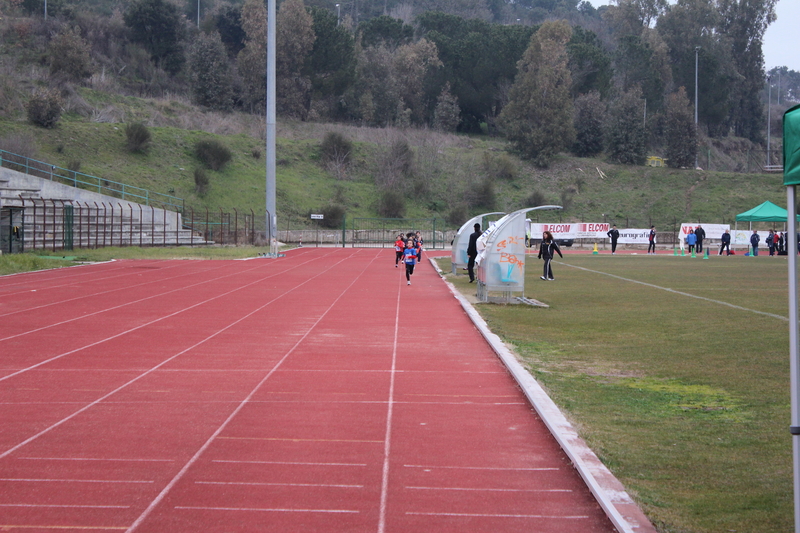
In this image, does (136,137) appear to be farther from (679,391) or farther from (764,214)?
(679,391)

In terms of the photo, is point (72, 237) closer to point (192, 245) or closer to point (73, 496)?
point (192, 245)

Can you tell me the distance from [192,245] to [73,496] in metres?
39.4

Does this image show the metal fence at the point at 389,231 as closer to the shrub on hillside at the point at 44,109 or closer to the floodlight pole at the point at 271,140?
the floodlight pole at the point at 271,140

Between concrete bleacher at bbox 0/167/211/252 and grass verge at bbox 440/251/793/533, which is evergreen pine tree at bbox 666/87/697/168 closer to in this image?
concrete bleacher at bbox 0/167/211/252

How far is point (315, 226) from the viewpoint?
189 ft

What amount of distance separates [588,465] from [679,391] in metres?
3.39

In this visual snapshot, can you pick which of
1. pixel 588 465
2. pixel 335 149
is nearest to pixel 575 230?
pixel 335 149

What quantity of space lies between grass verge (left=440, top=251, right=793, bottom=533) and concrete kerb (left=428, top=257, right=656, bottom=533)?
→ 11cm

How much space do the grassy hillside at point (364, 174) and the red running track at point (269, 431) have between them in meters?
44.5

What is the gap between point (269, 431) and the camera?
6785 mm

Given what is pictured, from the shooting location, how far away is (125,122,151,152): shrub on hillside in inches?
2266

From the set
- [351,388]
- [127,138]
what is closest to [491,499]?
[351,388]

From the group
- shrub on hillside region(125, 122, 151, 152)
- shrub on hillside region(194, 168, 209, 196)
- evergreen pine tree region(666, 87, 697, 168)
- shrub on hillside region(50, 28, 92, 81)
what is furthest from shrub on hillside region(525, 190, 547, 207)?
shrub on hillside region(50, 28, 92, 81)

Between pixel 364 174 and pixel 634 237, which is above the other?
pixel 364 174
